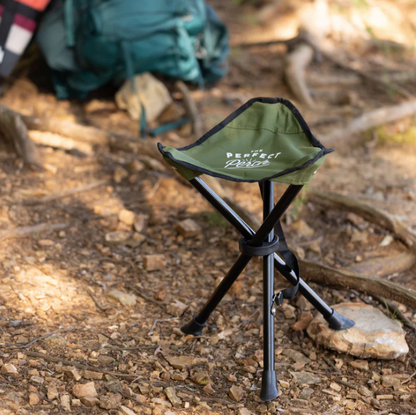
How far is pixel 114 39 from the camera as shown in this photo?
12.3ft

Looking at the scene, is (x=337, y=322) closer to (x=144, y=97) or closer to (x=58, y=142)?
(x=58, y=142)

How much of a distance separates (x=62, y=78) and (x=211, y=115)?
4.36ft

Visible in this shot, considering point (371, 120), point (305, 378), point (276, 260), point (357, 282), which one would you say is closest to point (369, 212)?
point (357, 282)

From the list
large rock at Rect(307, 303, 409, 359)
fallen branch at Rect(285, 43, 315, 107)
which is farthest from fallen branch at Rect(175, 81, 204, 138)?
large rock at Rect(307, 303, 409, 359)

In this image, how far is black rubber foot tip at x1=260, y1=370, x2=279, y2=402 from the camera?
1.83 meters

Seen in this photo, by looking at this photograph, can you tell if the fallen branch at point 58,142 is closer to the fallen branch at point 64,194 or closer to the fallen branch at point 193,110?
the fallen branch at point 64,194

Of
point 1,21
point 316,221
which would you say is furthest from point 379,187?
point 1,21

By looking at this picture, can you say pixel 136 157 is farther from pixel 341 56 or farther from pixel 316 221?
pixel 341 56

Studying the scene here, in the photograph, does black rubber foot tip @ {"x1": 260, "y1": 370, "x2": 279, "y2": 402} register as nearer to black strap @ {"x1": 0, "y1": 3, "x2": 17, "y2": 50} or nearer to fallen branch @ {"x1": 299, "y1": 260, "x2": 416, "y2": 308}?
fallen branch @ {"x1": 299, "y1": 260, "x2": 416, "y2": 308}

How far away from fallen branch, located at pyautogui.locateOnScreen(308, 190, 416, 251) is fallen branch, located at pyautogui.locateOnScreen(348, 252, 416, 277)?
0.27 feet

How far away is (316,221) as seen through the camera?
312 centimetres

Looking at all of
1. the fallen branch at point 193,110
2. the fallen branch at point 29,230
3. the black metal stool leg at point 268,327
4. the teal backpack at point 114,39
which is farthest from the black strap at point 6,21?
the black metal stool leg at point 268,327

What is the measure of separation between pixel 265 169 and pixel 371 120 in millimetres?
3053

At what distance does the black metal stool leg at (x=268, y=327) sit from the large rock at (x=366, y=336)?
364 mm
